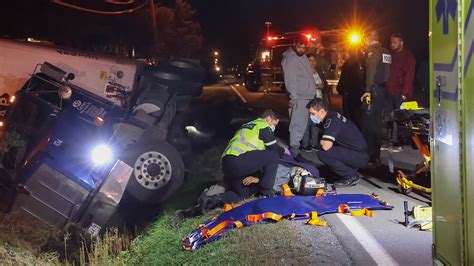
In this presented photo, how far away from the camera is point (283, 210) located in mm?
5906

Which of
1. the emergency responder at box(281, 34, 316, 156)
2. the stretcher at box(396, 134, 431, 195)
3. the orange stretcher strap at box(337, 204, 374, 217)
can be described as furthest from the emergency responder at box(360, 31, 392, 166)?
the orange stretcher strap at box(337, 204, 374, 217)

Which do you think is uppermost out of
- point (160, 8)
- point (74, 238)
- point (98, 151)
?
point (160, 8)

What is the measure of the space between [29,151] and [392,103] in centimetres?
528

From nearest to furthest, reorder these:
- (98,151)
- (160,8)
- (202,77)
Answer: (98,151) < (202,77) < (160,8)

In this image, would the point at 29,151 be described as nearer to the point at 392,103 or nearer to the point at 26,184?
the point at 26,184

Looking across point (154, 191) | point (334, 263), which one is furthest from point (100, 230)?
point (334, 263)

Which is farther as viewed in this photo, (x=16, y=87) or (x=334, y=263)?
(x=16, y=87)

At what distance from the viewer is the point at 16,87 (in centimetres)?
1004

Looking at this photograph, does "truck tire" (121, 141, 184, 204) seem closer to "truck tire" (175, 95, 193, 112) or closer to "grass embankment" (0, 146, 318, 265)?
"grass embankment" (0, 146, 318, 265)

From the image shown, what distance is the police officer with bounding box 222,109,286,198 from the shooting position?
7.05 metres

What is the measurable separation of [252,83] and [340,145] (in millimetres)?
18652

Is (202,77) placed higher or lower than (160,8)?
lower

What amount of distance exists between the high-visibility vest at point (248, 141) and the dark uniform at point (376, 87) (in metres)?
2.09

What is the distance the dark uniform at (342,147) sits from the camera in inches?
287
